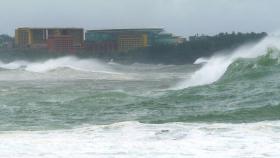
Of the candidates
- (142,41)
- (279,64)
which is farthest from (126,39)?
(279,64)

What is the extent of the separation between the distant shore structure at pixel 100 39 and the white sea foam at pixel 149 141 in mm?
80913

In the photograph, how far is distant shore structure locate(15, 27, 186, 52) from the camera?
3765 inches

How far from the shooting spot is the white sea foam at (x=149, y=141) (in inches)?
291

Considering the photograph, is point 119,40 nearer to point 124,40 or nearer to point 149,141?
point 124,40

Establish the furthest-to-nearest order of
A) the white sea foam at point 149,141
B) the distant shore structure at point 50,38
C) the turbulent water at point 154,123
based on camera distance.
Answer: the distant shore structure at point 50,38
the turbulent water at point 154,123
the white sea foam at point 149,141

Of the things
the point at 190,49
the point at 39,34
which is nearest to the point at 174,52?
the point at 190,49

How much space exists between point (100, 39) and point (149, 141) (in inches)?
3597

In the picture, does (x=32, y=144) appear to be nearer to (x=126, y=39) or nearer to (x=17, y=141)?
(x=17, y=141)

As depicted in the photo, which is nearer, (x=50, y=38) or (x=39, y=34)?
(x=50, y=38)

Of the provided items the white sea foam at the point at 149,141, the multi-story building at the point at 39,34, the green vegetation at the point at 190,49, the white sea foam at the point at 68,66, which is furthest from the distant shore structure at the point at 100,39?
the white sea foam at the point at 149,141

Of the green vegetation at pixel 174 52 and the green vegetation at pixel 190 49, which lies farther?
the green vegetation at pixel 174 52

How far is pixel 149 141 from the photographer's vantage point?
8.23 meters

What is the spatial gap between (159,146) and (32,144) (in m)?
1.64

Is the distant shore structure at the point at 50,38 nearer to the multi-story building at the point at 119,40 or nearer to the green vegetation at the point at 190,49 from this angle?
the multi-story building at the point at 119,40
